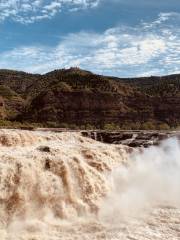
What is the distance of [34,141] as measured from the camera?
962 inches

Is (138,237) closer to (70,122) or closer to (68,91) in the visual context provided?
(70,122)

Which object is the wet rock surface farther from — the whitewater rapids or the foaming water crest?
the whitewater rapids

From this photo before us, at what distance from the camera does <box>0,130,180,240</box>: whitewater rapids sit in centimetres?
1370

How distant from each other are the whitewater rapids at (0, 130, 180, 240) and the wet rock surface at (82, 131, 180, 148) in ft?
38.8

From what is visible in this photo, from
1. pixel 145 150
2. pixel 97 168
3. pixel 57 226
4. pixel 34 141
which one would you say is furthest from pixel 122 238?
pixel 145 150

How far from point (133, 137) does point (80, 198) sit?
21.0 meters

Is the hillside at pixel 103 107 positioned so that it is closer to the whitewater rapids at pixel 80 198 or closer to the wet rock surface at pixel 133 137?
the wet rock surface at pixel 133 137

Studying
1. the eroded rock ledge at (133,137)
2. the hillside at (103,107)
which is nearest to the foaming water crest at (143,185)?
the eroded rock ledge at (133,137)

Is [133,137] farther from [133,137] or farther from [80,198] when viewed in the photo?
[80,198]

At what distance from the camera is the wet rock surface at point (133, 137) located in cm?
3403

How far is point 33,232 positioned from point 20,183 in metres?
2.11

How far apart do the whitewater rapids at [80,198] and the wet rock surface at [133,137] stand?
11.8 m

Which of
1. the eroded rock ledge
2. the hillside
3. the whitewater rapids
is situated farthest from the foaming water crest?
the hillside

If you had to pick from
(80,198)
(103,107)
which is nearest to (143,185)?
(80,198)
